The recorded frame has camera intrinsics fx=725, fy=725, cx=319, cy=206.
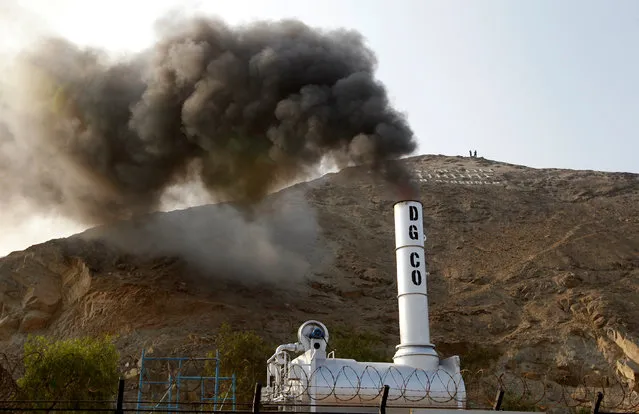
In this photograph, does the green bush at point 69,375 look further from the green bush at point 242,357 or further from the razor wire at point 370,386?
the razor wire at point 370,386

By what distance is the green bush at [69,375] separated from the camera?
22.5 meters

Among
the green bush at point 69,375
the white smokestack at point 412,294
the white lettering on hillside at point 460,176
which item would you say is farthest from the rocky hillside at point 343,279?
the white smokestack at point 412,294

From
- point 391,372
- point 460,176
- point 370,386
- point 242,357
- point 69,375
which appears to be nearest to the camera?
point 370,386

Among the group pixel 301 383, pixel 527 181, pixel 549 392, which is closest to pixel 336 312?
pixel 549 392

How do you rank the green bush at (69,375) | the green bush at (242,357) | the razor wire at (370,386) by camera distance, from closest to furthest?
the razor wire at (370,386)
the green bush at (69,375)
the green bush at (242,357)

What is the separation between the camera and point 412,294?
20641 mm

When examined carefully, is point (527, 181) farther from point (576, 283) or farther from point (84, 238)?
point (84, 238)

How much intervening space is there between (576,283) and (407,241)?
992 inches

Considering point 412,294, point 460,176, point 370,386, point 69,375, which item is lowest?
point 370,386

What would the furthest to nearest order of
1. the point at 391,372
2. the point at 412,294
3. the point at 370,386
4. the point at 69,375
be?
the point at 69,375 → the point at 412,294 → the point at 391,372 → the point at 370,386

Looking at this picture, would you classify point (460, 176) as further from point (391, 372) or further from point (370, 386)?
point (370, 386)

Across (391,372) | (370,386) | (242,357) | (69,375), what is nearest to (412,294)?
(391,372)

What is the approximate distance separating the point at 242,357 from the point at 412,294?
1272cm

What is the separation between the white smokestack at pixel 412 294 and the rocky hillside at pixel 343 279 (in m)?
13.7
